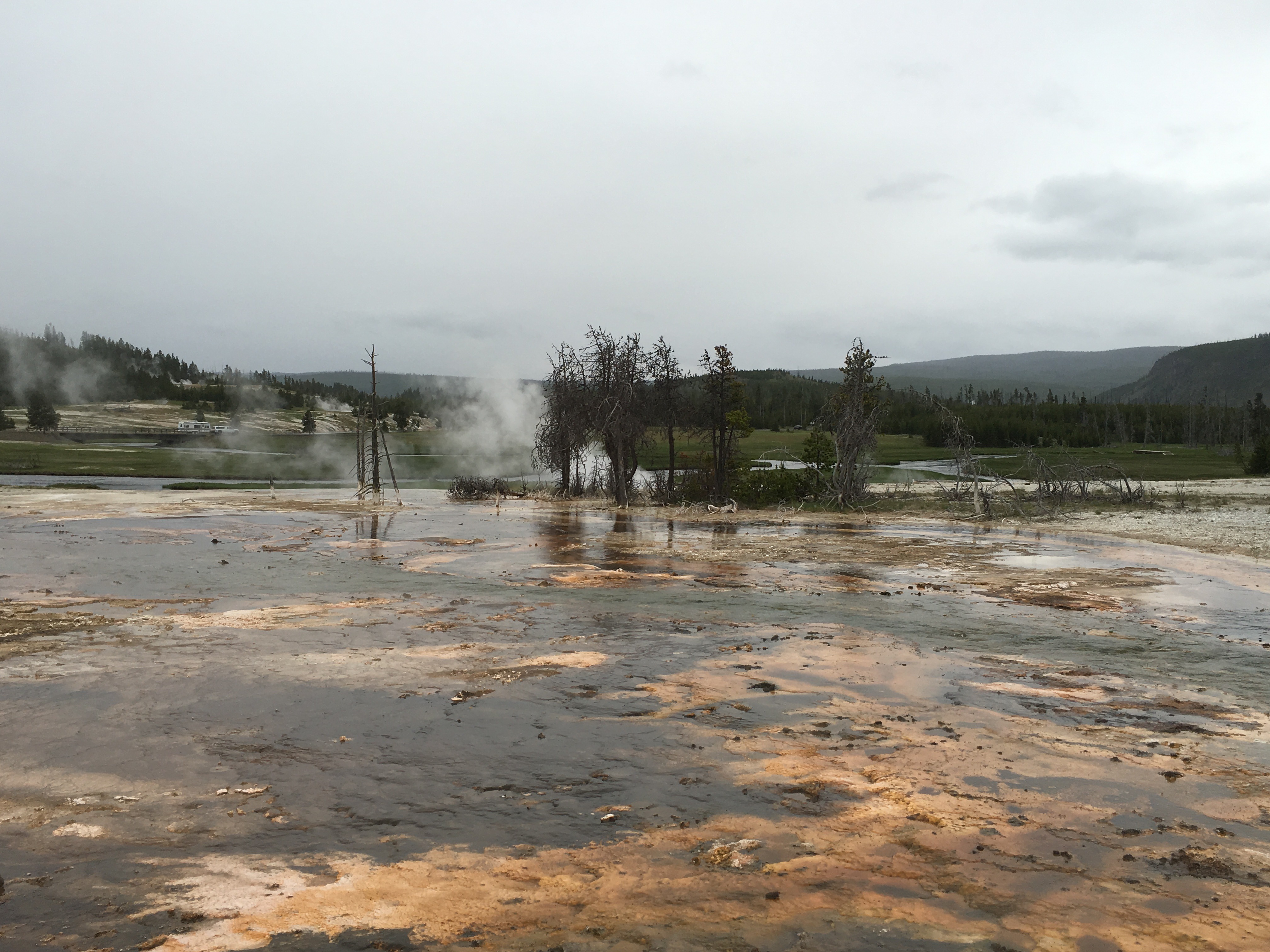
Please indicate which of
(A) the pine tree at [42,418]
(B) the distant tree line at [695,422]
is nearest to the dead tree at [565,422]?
(B) the distant tree line at [695,422]

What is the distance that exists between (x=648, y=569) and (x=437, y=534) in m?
9.16

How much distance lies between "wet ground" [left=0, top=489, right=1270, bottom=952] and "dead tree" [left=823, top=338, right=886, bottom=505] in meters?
17.7

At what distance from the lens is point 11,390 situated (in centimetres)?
13188

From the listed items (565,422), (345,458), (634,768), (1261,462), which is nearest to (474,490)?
(565,422)

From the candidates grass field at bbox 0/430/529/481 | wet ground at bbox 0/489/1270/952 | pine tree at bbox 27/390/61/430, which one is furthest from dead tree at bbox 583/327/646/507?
pine tree at bbox 27/390/61/430

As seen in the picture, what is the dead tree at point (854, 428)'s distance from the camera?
109 feet

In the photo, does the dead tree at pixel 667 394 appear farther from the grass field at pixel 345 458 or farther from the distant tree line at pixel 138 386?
the distant tree line at pixel 138 386

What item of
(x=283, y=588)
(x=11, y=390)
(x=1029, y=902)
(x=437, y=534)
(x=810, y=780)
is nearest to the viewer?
(x=1029, y=902)

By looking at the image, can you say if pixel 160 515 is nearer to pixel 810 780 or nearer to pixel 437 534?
pixel 437 534

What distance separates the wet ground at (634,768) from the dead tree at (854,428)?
17.7 meters

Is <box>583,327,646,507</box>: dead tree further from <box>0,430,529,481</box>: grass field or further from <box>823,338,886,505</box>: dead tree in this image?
<box>0,430,529,481</box>: grass field

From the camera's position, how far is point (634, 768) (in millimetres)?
7020

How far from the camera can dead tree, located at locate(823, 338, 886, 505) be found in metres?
33.2

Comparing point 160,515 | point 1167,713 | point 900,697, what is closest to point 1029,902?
point 900,697
